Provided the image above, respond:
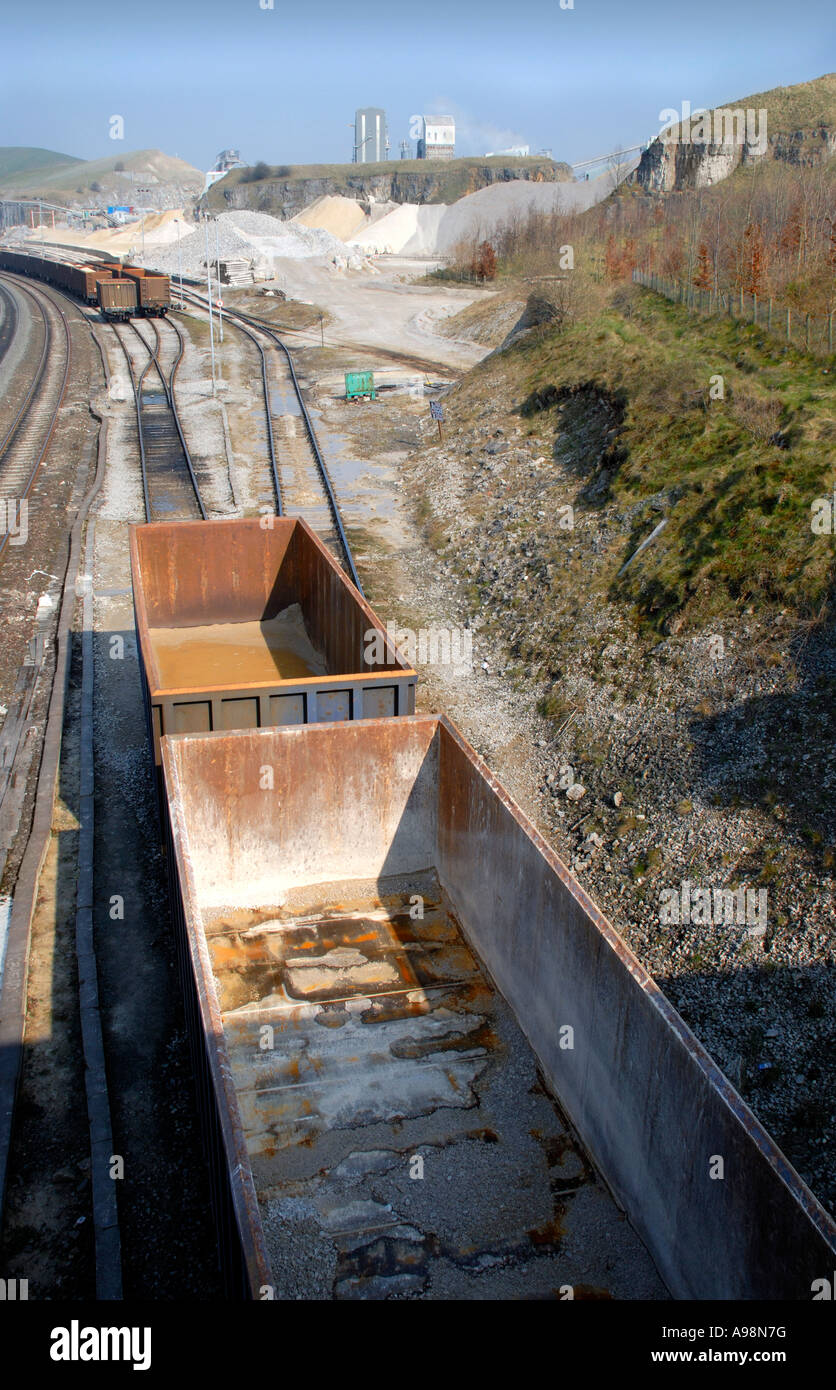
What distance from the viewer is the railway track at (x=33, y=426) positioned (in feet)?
69.7

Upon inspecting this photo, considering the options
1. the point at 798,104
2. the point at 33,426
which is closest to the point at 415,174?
the point at 798,104

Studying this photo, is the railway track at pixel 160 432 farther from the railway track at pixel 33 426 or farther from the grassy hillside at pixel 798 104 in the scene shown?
the grassy hillside at pixel 798 104

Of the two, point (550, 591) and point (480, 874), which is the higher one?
point (550, 591)

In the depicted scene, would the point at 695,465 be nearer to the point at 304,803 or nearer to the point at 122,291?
the point at 304,803

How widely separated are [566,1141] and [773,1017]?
6.74 feet

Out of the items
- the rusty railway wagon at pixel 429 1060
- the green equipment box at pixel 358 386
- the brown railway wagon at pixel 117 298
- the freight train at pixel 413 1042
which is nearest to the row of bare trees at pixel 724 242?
the green equipment box at pixel 358 386

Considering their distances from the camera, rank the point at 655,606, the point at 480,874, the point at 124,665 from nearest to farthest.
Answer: the point at 480,874 → the point at 655,606 → the point at 124,665

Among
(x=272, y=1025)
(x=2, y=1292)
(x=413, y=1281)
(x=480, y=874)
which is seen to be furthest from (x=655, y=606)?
(x=2, y=1292)

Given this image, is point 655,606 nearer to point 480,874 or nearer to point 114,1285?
point 480,874

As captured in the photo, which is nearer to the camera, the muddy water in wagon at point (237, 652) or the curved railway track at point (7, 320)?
the muddy water in wagon at point (237, 652)

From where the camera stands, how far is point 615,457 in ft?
56.9

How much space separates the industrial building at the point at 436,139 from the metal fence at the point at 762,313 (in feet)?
606

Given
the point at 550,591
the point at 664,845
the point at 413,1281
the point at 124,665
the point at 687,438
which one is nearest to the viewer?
the point at 413,1281
